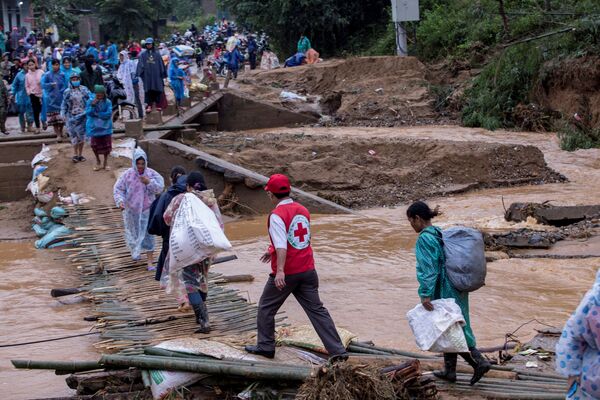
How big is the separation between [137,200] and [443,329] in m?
5.44

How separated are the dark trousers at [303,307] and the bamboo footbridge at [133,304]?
656mm

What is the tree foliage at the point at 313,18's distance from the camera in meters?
35.5

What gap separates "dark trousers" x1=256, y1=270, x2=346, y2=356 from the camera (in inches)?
250

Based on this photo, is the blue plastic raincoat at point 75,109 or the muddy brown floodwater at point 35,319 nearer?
the muddy brown floodwater at point 35,319

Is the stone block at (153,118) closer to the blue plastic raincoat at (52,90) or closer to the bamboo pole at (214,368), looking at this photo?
the blue plastic raincoat at (52,90)

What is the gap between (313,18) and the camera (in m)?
35.7

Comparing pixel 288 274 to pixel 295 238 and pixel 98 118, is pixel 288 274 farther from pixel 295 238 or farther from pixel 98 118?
pixel 98 118

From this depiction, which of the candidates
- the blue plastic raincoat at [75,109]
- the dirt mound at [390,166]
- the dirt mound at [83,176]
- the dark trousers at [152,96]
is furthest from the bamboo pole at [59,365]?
the dark trousers at [152,96]

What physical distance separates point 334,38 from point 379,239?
80.6 feet

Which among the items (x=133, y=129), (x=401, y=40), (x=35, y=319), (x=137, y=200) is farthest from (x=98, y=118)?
(x=401, y=40)

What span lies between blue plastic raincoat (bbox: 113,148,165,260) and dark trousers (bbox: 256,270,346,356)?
12.9ft

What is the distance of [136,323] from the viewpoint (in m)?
7.70

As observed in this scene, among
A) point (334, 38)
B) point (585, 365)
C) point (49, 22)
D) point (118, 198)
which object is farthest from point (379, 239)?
point (49, 22)

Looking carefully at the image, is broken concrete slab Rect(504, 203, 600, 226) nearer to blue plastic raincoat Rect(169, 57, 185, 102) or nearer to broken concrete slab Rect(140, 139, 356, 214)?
broken concrete slab Rect(140, 139, 356, 214)
